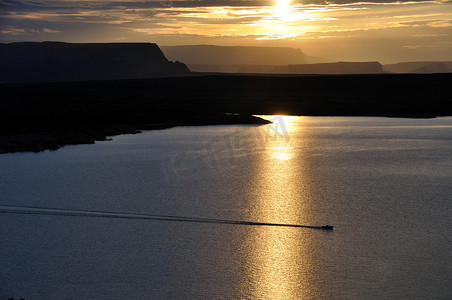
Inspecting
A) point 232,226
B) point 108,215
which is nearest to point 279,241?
point 232,226

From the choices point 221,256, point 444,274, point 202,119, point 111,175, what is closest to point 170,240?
point 221,256

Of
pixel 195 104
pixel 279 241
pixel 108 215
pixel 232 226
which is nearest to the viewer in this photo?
pixel 279 241

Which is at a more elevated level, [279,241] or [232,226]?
[232,226]

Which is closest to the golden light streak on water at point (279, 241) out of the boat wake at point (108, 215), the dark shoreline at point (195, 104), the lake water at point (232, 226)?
the lake water at point (232, 226)

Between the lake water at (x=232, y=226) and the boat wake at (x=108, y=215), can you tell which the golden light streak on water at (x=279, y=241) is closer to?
the lake water at (x=232, y=226)

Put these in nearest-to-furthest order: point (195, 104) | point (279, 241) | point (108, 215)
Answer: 1. point (279, 241)
2. point (108, 215)
3. point (195, 104)

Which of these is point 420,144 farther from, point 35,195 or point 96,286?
point 96,286

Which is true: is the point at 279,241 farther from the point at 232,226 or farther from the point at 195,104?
the point at 195,104
